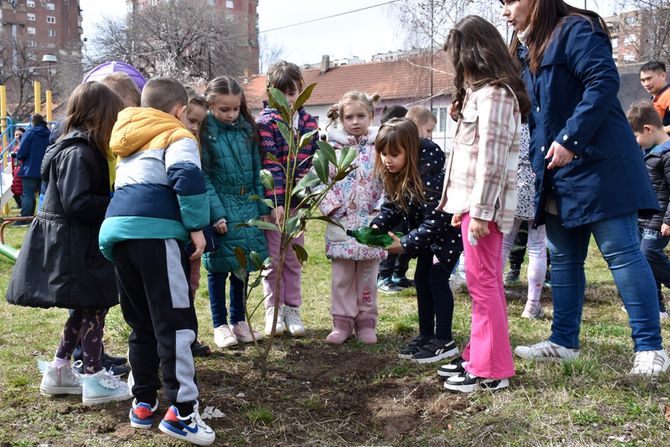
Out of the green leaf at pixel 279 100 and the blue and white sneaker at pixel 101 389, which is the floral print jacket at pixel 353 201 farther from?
the blue and white sneaker at pixel 101 389

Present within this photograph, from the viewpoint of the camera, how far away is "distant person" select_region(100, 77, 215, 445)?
2863 mm

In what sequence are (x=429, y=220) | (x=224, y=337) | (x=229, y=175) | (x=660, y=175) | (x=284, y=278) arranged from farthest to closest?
(x=660, y=175), (x=284, y=278), (x=224, y=337), (x=229, y=175), (x=429, y=220)

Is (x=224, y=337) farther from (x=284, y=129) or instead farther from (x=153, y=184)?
(x=153, y=184)

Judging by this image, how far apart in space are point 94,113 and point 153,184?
2.29 ft

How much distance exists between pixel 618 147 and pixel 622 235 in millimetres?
427

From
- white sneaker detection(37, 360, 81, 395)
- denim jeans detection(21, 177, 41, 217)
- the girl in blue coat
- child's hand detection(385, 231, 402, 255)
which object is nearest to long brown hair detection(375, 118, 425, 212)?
child's hand detection(385, 231, 402, 255)

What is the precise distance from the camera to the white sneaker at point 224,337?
14.3ft

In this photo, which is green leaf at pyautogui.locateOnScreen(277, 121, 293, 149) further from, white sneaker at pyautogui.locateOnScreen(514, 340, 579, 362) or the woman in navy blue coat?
white sneaker at pyautogui.locateOnScreen(514, 340, 579, 362)

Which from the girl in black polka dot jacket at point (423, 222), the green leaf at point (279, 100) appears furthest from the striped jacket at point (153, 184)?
the girl in black polka dot jacket at point (423, 222)

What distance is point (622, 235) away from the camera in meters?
3.25

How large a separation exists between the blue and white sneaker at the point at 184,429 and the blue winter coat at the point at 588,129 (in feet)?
6.55

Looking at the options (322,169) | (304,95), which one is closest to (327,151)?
(322,169)

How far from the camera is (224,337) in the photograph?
4.38m

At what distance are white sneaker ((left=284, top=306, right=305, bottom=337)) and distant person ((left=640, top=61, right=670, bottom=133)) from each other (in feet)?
15.4
